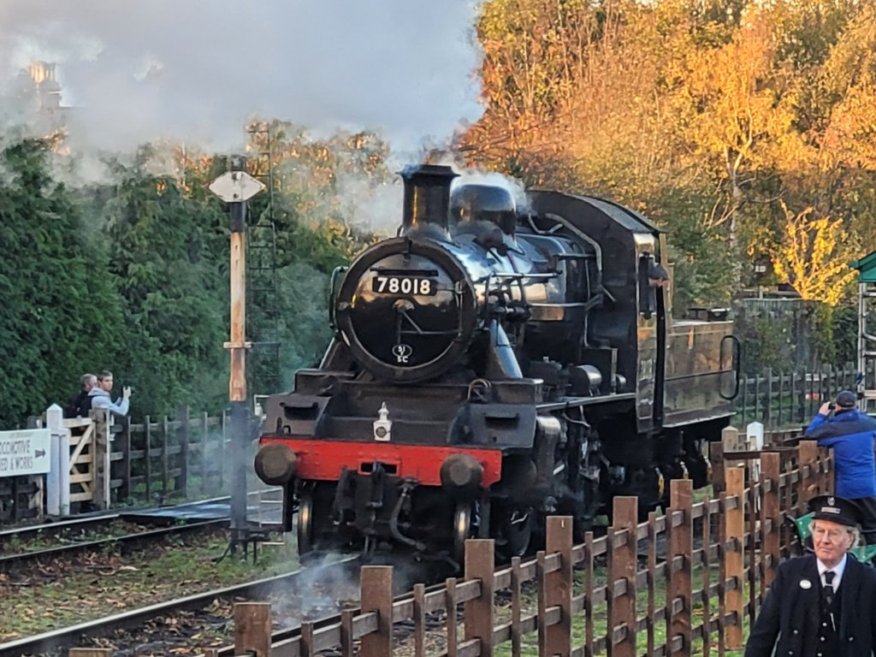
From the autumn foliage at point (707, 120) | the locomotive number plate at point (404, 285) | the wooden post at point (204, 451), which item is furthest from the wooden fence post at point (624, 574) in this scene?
the autumn foliage at point (707, 120)

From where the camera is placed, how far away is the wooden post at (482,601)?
250 inches

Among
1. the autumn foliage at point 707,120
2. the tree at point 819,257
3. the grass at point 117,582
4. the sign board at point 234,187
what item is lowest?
the grass at point 117,582

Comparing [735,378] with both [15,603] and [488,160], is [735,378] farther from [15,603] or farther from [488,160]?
[488,160]

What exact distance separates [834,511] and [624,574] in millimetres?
Answer: 2206

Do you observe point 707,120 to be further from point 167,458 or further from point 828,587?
point 828,587

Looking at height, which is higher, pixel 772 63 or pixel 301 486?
pixel 772 63

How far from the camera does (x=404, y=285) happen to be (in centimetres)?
1158

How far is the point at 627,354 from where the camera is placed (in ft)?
44.1

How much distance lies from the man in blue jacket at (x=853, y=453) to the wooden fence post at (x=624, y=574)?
3.57 m

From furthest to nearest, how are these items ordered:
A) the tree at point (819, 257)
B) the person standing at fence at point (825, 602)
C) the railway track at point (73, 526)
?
the tree at point (819, 257) → the railway track at point (73, 526) → the person standing at fence at point (825, 602)

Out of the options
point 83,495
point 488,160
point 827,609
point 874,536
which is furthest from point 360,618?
point 488,160

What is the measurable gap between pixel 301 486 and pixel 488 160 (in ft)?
49.3

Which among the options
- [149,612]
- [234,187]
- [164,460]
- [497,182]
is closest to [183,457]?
[164,460]

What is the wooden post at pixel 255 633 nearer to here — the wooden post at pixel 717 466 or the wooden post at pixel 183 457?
the wooden post at pixel 717 466
